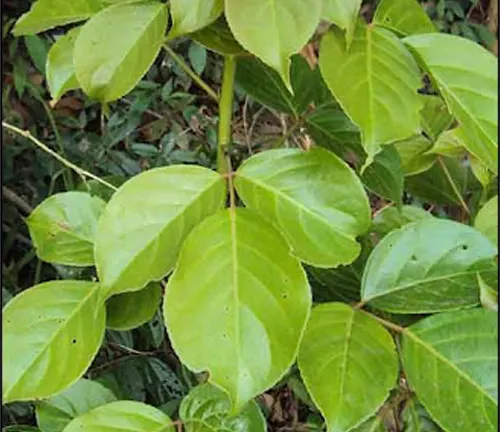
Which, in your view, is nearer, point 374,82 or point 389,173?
point 374,82

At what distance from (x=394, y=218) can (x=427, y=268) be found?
132mm

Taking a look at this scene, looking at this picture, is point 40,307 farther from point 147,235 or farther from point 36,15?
point 36,15

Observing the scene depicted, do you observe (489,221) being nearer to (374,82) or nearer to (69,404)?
(374,82)

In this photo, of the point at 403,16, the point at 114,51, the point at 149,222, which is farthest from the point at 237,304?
the point at 403,16

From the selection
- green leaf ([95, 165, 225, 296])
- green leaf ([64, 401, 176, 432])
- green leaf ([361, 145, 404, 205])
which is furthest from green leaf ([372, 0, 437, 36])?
green leaf ([64, 401, 176, 432])

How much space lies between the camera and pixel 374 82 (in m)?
0.55

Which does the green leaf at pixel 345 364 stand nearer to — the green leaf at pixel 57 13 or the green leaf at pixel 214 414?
the green leaf at pixel 214 414

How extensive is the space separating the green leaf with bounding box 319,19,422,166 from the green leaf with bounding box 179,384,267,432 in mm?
186

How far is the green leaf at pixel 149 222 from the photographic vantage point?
1.75 ft

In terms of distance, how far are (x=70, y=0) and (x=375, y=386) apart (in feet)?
1.10

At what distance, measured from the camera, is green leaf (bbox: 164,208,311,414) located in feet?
1.63

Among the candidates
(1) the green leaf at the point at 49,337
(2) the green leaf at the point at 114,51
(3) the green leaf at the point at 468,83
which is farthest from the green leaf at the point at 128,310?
(3) the green leaf at the point at 468,83

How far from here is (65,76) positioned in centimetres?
66

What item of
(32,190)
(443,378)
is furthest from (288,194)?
(32,190)
